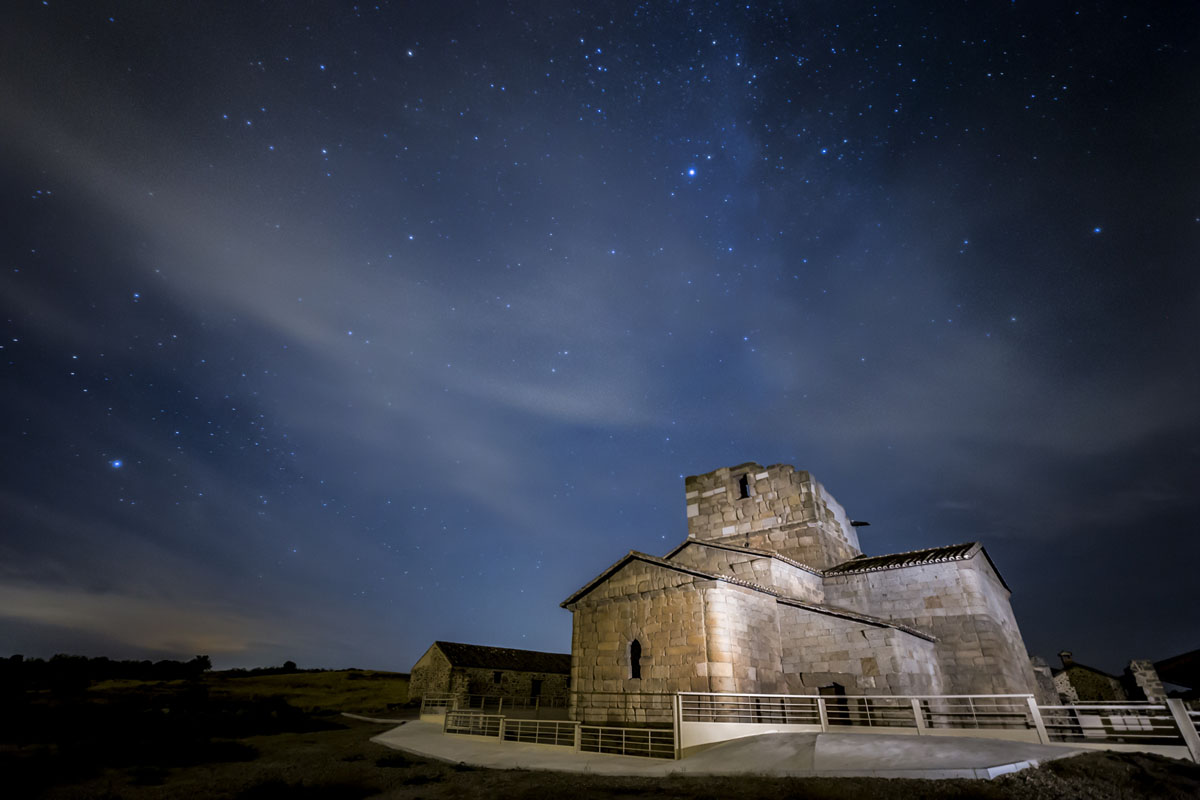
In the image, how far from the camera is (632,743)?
14.5 m

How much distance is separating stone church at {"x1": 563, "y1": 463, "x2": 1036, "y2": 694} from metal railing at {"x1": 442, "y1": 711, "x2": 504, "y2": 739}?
476 centimetres

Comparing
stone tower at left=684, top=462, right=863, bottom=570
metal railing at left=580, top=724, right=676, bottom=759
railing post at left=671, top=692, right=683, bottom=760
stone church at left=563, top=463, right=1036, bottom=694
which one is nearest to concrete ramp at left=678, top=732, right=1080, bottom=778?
railing post at left=671, top=692, right=683, bottom=760

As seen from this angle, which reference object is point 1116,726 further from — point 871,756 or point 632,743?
point 632,743

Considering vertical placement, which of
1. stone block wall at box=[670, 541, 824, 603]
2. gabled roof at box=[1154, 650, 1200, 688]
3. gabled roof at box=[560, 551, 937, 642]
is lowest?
gabled roof at box=[1154, 650, 1200, 688]

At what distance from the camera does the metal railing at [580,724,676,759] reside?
13422 mm

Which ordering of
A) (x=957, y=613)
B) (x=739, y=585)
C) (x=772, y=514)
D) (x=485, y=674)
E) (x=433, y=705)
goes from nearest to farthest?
(x=739, y=585)
(x=957, y=613)
(x=772, y=514)
(x=433, y=705)
(x=485, y=674)

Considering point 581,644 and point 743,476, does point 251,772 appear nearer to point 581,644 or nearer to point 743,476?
point 581,644

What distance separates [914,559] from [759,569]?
619cm

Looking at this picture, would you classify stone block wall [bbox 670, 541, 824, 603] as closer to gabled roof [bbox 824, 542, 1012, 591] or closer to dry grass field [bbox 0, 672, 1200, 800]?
gabled roof [bbox 824, 542, 1012, 591]

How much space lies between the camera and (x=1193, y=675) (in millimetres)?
13305

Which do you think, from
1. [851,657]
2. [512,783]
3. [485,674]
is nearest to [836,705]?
[851,657]

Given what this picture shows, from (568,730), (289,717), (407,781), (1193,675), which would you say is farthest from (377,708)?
(1193,675)

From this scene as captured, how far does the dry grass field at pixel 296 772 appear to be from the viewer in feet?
24.9

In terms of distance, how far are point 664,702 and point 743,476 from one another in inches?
536
